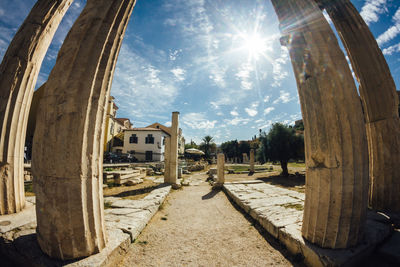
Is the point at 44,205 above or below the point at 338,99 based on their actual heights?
below

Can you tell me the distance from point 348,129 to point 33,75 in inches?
228

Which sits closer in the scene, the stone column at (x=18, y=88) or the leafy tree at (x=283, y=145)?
the stone column at (x=18, y=88)

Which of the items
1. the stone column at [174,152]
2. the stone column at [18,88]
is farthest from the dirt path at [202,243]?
the stone column at [174,152]

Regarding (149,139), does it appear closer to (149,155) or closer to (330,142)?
(149,155)

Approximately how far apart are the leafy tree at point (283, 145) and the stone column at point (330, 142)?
10303mm

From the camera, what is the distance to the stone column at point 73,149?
5.27 ft

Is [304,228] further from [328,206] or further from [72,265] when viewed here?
[72,265]

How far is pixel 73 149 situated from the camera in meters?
1.62

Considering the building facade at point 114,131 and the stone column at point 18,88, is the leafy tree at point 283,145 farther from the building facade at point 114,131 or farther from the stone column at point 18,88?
the building facade at point 114,131

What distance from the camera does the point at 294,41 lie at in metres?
2.25

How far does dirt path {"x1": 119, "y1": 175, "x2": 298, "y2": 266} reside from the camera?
223 cm

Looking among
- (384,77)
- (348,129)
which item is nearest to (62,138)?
(348,129)

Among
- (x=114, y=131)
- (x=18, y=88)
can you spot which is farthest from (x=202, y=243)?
(x=114, y=131)

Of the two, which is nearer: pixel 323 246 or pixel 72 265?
pixel 72 265
